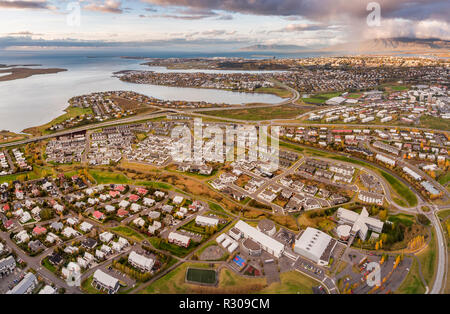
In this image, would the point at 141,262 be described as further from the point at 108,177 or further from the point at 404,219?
the point at 404,219

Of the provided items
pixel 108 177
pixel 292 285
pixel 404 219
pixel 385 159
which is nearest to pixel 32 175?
pixel 108 177

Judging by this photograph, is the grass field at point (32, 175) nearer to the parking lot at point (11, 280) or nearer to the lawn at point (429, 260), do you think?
the parking lot at point (11, 280)

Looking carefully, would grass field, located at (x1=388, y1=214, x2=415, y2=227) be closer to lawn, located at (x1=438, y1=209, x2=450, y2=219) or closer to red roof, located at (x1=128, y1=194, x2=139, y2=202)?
lawn, located at (x1=438, y1=209, x2=450, y2=219)

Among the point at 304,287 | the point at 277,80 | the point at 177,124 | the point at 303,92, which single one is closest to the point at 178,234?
the point at 304,287

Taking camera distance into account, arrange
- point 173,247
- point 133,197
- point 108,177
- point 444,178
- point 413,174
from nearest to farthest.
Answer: point 173,247
point 133,197
point 444,178
point 413,174
point 108,177

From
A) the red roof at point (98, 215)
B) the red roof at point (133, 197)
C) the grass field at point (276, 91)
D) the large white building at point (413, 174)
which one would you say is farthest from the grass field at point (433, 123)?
the red roof at point (98, 215)
